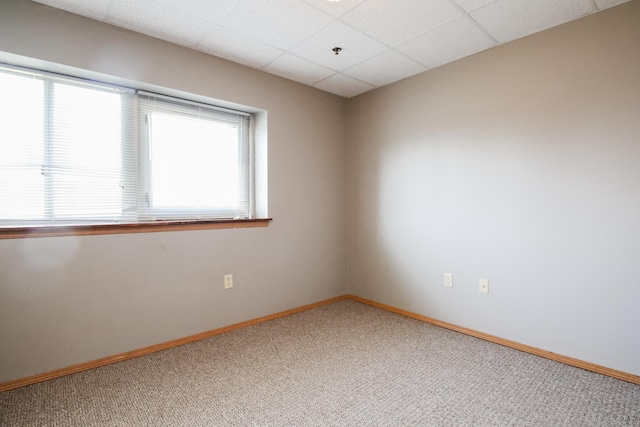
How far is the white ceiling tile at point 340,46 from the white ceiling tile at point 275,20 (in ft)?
0.28

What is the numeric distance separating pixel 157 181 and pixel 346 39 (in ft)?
5.82

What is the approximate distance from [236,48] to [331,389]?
242cm

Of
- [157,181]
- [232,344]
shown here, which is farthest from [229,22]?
[232,344]

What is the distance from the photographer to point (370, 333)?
2.54 meters

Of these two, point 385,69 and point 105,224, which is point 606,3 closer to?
point 385,69

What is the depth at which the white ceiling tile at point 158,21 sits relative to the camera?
1.88 metres

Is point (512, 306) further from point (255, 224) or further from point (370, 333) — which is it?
point (255, 224)

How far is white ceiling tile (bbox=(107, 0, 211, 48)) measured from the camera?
1.88m

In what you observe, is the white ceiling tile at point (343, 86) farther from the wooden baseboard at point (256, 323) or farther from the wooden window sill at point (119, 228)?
the wooden baseboard at point (256, 323)

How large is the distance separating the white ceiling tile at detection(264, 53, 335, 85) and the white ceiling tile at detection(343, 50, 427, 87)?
24cm

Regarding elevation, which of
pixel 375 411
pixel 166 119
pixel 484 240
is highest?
pixel 166 119

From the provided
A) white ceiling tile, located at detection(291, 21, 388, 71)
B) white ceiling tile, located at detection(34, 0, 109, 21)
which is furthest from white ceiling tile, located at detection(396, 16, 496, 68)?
white ceiling tile, located at detection(34, 0, 109, 21)

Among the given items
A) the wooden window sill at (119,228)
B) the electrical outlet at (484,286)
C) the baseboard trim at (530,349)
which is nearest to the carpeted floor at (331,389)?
A: the baseboard trim at (530,349)

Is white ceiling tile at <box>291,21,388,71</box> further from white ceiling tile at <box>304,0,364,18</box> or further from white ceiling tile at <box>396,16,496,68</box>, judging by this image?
white ceiling tile at <box>396,16,496,68</box>
